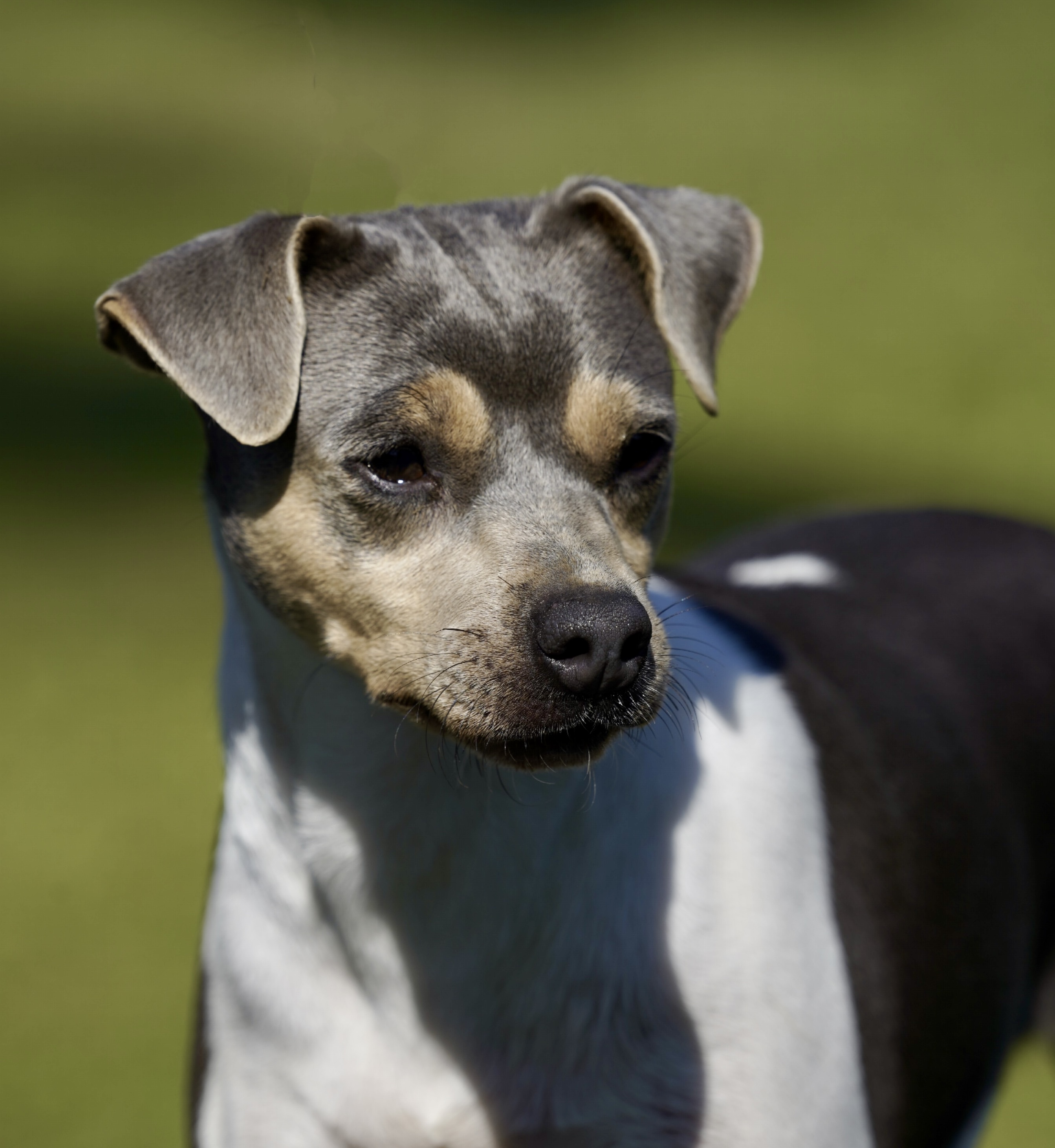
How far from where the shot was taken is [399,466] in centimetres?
247

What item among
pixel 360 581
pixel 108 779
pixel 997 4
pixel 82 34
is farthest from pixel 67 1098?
pixel 997 4

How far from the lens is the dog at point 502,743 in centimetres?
240

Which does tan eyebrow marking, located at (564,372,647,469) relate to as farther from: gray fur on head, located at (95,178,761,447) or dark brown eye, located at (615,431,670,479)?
gray fur on head, located at (95,178,761,447)

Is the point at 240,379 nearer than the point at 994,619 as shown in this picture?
Yes

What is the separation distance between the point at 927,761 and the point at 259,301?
1695 millimetres

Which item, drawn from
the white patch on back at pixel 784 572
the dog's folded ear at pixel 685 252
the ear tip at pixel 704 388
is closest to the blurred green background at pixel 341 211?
the white patch on back at pixel 784 572

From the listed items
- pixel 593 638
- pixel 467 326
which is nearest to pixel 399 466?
pixel 467 326

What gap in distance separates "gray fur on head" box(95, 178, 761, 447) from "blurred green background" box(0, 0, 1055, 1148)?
55 cm

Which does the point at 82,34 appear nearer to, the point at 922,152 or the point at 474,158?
the point at 474,158

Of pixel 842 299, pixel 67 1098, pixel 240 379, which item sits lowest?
pixel 67 1098

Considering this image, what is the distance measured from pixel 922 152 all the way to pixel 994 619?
937cm

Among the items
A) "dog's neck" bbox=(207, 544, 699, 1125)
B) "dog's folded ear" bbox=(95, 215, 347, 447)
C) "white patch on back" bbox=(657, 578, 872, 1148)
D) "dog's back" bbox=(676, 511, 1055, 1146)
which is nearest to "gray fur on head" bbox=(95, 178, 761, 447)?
"dog's folded ear" bbox=(95, 215, 347, 447)

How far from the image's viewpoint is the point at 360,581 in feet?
7.94

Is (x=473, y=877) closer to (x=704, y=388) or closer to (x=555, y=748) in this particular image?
(x=555, y=748)
